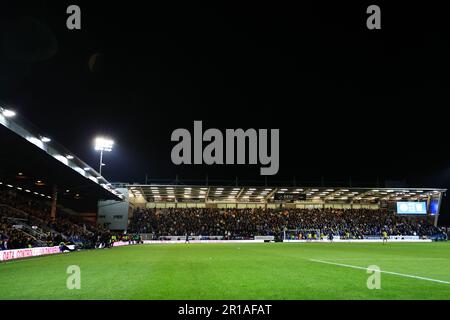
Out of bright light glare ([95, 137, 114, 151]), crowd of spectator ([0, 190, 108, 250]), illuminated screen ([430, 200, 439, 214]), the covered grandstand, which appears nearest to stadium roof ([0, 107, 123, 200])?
crowd of spectator ([0, 190, 108, 250])

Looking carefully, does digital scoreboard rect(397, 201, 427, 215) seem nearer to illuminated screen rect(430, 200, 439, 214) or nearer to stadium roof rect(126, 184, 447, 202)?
stadium roof rect(126, 184, 447, 202)

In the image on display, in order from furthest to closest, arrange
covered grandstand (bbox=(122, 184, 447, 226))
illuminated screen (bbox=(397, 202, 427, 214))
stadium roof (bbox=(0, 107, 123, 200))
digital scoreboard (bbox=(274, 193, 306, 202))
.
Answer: illuminated screen (bbox=(397, 202, 427, 214)) < digital scoreboard (bbox=(274, 193, 306, 202)) < covered grandstand (bbox=(122, 184, 447, 226)) < stadium roof (bbox=(0, 107, 123, 200))

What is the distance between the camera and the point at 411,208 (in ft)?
214

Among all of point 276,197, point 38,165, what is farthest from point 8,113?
point 276,197

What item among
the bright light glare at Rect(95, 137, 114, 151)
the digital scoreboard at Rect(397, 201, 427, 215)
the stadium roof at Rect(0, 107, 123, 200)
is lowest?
the digital scoreboard at Rect(397, 201, 427, 215)

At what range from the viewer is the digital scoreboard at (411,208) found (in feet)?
212

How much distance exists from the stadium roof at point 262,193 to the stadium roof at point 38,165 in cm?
1327

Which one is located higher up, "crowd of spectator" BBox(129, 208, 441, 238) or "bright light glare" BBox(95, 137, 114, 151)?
"bright light glare" BBox(95, 137, 114, 151)

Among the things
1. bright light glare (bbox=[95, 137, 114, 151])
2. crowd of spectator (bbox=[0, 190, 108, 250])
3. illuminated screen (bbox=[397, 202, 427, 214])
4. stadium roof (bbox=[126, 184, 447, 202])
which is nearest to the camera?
crowd of spectator (bbox=[0, 190, 108, 250])

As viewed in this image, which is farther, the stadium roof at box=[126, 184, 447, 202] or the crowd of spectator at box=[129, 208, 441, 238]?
the stadium roof at box=[126, 184, 447, 202]

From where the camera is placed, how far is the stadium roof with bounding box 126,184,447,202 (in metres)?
63.2
